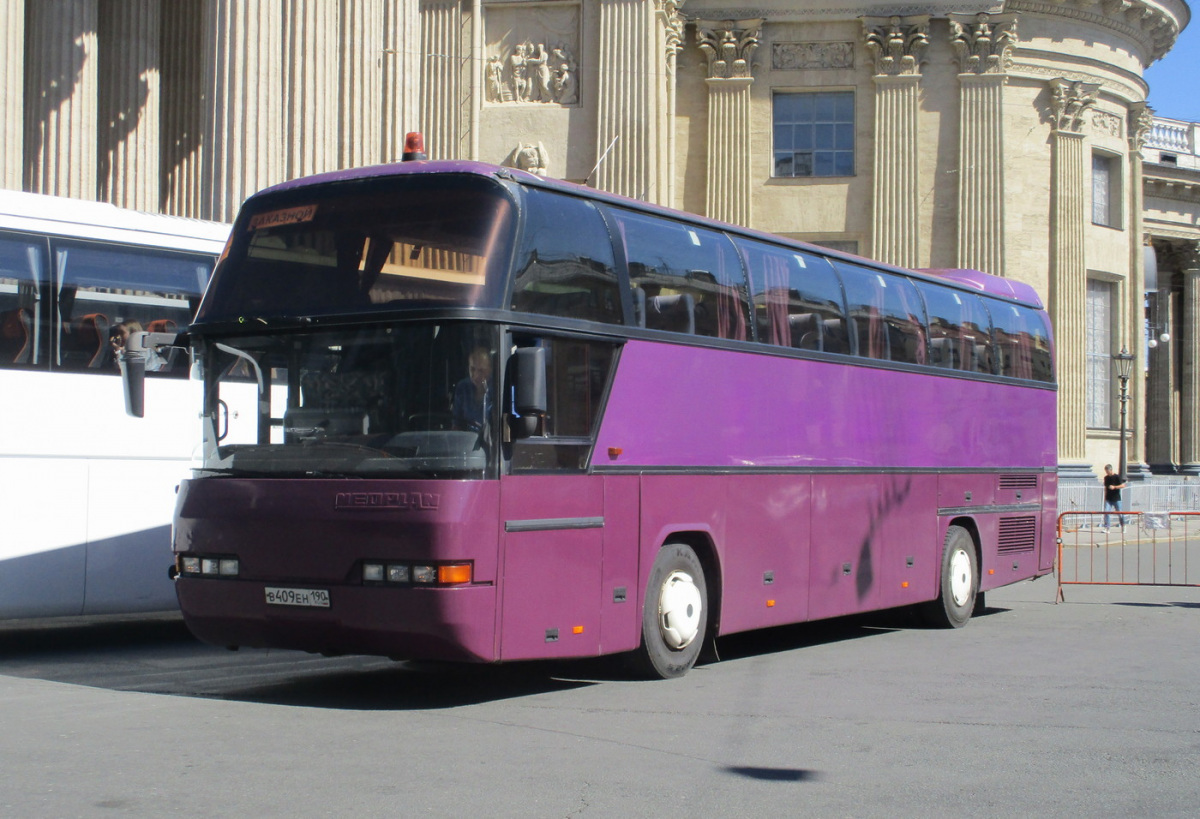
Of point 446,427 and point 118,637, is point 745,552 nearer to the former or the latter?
point 446,427

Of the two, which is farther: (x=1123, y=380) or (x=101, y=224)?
(x=1123, y=380)

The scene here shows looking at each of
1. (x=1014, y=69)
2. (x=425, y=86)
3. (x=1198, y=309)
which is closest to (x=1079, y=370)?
(x=1014, y=69)

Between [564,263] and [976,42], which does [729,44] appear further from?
[564,263]

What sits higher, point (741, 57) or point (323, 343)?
point (741, 57)

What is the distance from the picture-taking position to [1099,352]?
3800cm

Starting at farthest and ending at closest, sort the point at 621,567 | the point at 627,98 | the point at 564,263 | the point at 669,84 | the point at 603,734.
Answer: the point at 669,84
the point at 627,98
the point at 621,567
the point at 564,263
the point at 603,734

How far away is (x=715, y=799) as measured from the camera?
6277mm

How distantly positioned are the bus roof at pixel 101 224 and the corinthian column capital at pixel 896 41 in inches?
921

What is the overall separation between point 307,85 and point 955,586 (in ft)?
32.7

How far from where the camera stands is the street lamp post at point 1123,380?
1382 inches

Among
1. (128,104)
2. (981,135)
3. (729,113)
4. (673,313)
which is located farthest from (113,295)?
(981,135)

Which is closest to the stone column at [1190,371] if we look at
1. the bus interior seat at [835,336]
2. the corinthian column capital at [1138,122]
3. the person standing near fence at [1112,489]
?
the corinthian column capital at [1138,122]

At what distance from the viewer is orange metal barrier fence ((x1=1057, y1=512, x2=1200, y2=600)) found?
20.9m

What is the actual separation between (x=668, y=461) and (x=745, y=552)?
4.43ft
